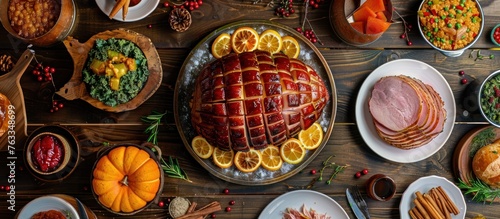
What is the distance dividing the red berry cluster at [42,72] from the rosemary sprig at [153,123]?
0.76 meters

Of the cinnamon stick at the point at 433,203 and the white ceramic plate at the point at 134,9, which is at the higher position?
the white ceramic plate at the point at 134,9

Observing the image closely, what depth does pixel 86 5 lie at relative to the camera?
354 cm

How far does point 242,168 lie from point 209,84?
73 cm

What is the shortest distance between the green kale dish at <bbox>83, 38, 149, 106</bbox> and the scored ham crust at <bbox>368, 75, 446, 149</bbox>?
1.71 meters

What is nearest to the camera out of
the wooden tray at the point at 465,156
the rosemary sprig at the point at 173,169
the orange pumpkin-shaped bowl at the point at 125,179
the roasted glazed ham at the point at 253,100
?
the roasted glazed ham at the point at 253,100

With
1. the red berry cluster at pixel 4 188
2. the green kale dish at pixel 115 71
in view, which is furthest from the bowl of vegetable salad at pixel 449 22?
the red berry cluster at pixel 4 188

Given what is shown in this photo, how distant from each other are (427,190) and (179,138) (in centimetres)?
194

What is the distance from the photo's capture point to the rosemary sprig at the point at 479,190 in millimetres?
3520

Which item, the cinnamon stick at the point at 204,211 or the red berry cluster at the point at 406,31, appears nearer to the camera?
the cinnamon stick at the point at 204,211

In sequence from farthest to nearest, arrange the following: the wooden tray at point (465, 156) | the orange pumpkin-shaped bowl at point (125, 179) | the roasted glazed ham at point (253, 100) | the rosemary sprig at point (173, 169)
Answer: the wooden tray at point (465, 156) < the rosemary sprig at point (173, 169) < the orange pumpkin-shaped bowl at point (125, 179) < the roasted glazed ham at point (253, 100)

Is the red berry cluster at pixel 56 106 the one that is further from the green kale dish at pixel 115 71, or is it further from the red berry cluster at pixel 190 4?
the red berry cluster at pixel 190 4

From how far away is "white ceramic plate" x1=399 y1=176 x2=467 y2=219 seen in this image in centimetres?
353

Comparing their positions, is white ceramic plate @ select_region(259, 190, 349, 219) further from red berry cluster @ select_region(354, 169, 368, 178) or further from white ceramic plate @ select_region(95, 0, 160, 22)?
white ceramic plate @ select_region(95, 0, 160, 22)

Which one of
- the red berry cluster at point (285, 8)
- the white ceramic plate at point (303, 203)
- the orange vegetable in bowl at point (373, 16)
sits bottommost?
the white ceramic plate at point (303, 203)
